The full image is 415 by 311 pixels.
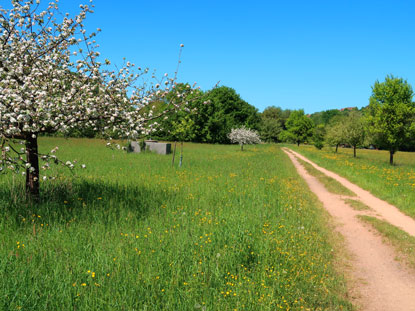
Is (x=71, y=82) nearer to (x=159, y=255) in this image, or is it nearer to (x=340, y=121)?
(x=159, y=255)

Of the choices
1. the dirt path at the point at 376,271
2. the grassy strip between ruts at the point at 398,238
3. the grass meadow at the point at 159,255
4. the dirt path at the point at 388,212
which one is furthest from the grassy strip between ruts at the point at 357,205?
the grass meadow at the point at 159,255

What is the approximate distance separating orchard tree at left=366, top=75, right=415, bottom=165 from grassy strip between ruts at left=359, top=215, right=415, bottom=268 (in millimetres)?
27475

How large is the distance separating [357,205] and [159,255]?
35.0ft

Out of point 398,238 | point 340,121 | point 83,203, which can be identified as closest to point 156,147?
point 83,203

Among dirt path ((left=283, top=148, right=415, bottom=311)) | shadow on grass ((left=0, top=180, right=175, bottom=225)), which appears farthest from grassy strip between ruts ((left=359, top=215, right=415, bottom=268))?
shadow on grass ((left=0, top=180, right=175, bottom=225))

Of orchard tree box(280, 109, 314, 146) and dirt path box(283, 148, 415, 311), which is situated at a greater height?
orchard tree box(280, 109, 314, 146)

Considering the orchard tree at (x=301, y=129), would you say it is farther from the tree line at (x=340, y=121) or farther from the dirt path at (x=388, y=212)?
the dirt path at (x=388, y=212)

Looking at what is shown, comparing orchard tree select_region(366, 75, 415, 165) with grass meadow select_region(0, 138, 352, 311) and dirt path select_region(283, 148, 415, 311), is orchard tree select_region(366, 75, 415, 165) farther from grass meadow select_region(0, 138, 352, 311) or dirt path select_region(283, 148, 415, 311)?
grass meadow select_region(0, 138, 352, 311)

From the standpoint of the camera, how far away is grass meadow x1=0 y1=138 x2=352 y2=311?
186 inches

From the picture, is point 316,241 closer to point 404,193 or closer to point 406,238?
point 406,238

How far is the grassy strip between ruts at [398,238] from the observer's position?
25.6 ft

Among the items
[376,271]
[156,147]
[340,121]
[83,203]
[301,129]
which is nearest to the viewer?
[376,271]

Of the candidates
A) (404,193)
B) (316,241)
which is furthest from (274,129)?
(316,241)

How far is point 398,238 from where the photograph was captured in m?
8.94
